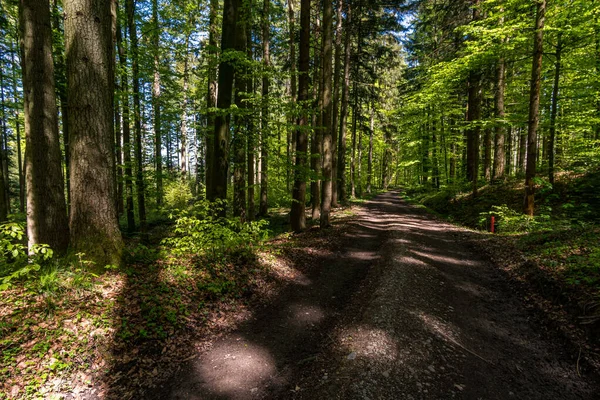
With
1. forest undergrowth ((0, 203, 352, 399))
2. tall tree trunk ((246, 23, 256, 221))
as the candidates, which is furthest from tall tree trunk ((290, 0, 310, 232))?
forest undergrowth ((0, 203, 352, 399))

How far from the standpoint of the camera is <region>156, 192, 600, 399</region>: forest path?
3.44 meters

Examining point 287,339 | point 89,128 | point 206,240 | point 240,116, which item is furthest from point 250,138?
point 287,339

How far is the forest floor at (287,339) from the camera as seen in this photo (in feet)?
11.2

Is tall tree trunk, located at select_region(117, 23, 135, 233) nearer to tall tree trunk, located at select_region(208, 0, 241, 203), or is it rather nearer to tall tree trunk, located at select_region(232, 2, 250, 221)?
tall tree trunk, located at select_region(232, 2, 250, 221)

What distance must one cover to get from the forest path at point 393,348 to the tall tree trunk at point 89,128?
10.0 ft

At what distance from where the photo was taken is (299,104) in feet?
29.9

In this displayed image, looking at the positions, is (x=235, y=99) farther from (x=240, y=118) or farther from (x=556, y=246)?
(x=556, y=246)

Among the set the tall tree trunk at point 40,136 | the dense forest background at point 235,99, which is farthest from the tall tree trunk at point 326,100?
the tall tree trunk at point 40,136

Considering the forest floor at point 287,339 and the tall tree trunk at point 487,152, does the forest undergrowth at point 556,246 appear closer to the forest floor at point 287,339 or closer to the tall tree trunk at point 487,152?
the forest floor at point 287,339

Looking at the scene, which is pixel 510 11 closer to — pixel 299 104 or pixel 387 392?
pixel 299 104

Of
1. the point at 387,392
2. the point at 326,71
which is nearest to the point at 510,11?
the point at 326,71

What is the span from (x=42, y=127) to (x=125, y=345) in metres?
4.78

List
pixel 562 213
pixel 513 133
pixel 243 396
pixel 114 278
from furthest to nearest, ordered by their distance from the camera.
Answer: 1. pixel 513 133
2. pixel 562 213
3. pixel 114 278
4. pixel 243 396

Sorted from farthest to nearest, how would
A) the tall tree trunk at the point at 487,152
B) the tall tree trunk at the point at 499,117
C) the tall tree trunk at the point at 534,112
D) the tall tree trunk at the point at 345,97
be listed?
the tall tree trunk at the point at 345,97 < the tall tree trunk at the point at 487,152 < the tall tree trunk at the point at 499,117 < the tall tree trunk at the point at 534,112
